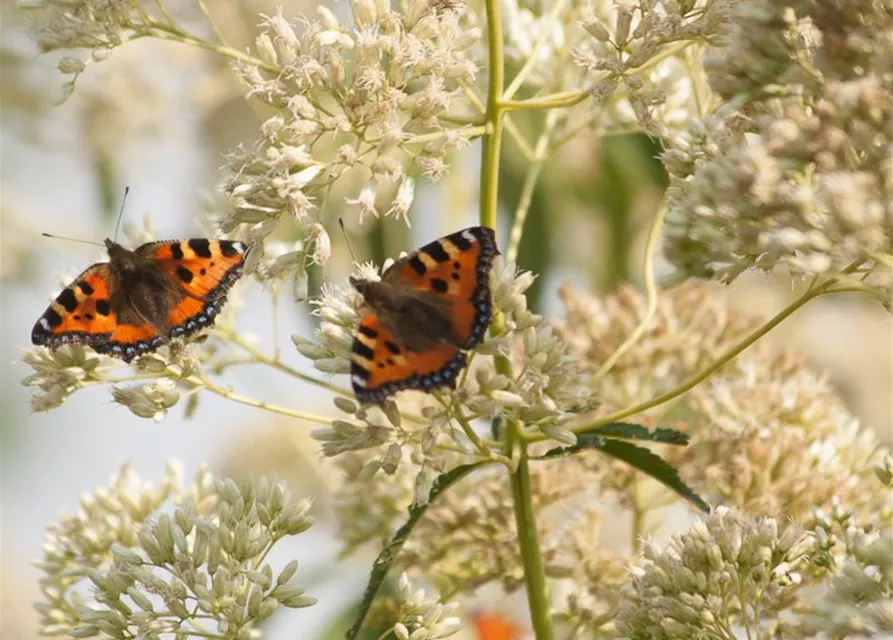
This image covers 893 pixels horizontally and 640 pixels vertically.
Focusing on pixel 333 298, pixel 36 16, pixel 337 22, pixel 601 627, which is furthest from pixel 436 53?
pixel 601 627

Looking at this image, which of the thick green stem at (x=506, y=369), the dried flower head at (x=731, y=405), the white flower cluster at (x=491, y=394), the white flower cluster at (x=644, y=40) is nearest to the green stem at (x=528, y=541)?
the thick green stem at (x=506, y=369)

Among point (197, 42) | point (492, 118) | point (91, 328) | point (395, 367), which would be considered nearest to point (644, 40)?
point (492, 118)

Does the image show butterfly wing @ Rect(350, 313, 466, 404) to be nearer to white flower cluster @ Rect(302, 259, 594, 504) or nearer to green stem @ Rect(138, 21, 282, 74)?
white flower cluster @ Rect(302, 259, 594, 504)

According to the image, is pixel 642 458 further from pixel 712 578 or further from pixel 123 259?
pixel 123 259

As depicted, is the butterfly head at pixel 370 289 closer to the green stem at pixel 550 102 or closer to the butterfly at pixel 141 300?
the butterfly at pixel 141 300

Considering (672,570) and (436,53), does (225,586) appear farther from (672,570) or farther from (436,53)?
(436,53)

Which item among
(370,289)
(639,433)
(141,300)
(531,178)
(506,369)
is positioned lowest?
(639,433)
